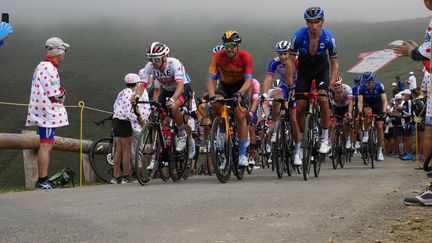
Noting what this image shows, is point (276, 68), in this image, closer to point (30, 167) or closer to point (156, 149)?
point (156, 149)

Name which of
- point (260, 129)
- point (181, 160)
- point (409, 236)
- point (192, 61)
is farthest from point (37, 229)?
point (192, 61)

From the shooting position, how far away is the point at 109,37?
106312mm

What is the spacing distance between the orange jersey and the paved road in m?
2.11

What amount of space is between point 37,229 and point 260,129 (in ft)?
45.4

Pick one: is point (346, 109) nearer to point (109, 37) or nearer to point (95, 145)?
point (95, 145)

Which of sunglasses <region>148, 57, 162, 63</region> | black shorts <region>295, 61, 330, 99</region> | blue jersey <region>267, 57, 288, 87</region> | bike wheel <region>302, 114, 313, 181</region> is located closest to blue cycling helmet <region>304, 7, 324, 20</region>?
black shorts <region>295, 61, 330, 99</region>

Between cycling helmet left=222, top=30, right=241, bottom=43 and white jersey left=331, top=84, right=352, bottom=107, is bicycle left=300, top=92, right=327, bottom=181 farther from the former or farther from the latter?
white jersey left=331, top=84, right=352, bottom=107

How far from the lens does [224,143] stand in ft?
35.1

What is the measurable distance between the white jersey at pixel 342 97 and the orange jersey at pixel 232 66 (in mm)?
5580

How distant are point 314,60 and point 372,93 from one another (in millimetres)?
6031

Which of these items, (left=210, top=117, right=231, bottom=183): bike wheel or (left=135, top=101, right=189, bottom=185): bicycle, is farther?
(left=135, top=101, right=189, bottom=185): bicycle

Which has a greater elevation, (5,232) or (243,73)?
(243,73)

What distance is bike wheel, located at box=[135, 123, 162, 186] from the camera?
10545 millimetres

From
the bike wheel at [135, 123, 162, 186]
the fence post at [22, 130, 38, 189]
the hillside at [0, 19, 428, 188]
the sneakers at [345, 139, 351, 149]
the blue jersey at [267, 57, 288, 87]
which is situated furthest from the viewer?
the hillside at [0, 19, 428, 188]
